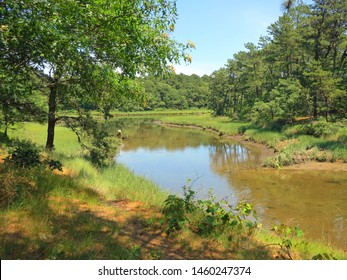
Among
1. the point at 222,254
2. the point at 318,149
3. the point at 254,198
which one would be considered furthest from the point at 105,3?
the point at 318,149

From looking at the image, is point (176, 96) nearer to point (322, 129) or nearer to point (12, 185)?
point (322, 129)

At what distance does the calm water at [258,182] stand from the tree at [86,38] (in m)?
7.22

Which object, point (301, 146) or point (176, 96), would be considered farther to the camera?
point (176, 96)

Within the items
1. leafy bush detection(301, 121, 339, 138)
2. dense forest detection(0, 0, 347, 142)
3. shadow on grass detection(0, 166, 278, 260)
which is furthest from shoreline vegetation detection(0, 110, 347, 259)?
leafy bush detection(301, 121, 339, 138)

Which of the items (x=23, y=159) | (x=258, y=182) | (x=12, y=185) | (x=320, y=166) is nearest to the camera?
(x=12, y=185)

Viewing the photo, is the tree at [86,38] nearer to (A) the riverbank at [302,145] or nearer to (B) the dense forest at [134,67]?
(B) the dense forest at [134,67]

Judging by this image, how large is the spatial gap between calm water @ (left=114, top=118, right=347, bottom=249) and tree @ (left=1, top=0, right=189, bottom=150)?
7.22 m

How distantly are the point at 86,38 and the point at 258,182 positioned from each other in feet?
47.3

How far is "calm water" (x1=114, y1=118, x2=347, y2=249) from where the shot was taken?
1186 centimetres

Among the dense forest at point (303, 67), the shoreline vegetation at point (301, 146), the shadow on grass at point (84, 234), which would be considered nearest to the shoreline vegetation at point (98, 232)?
the shadow on grass at point (84, 234)

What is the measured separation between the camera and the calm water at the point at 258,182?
11.9 meters

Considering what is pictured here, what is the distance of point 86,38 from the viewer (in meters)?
5.59

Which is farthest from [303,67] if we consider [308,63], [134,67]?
[134,67]

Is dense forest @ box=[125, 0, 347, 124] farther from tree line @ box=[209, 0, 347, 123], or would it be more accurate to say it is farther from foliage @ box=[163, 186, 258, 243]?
foliage @ box=[163, 186, 258, 243]
